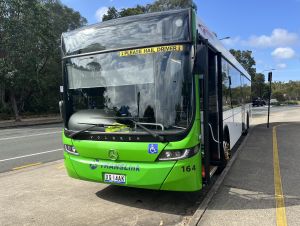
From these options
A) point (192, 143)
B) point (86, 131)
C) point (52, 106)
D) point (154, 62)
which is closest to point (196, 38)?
point (154, 62)

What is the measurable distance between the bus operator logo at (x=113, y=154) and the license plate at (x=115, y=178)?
0.93 ft

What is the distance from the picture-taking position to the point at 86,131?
19.9 feet

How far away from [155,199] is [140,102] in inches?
74.1

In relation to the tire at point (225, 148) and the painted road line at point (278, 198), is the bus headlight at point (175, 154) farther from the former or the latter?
the tire at point (225, 148)

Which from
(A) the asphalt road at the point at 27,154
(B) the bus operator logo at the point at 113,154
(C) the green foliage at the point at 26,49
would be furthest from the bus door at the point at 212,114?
(C) the green foliage at the point at 26,49

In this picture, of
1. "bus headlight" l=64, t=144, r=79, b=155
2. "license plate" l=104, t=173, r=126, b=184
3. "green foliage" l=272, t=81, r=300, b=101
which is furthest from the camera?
"green foliage" l=272, t=81, r=300, b=101

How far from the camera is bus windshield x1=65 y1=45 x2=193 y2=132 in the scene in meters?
5.49

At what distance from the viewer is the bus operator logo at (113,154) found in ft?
18.9

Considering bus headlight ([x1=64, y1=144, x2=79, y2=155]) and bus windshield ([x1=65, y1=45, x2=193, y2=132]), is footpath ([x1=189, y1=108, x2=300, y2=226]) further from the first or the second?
bus headlight ([x1=64, y1=144, x2=79, y2=155])

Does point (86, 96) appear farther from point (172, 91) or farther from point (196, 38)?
point (196, 38)

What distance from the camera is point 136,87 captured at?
5.79 m

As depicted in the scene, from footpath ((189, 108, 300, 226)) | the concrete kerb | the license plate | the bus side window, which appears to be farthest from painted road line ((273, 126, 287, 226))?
the license plate

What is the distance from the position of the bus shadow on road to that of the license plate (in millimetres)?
602

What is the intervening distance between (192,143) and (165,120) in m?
0.55
